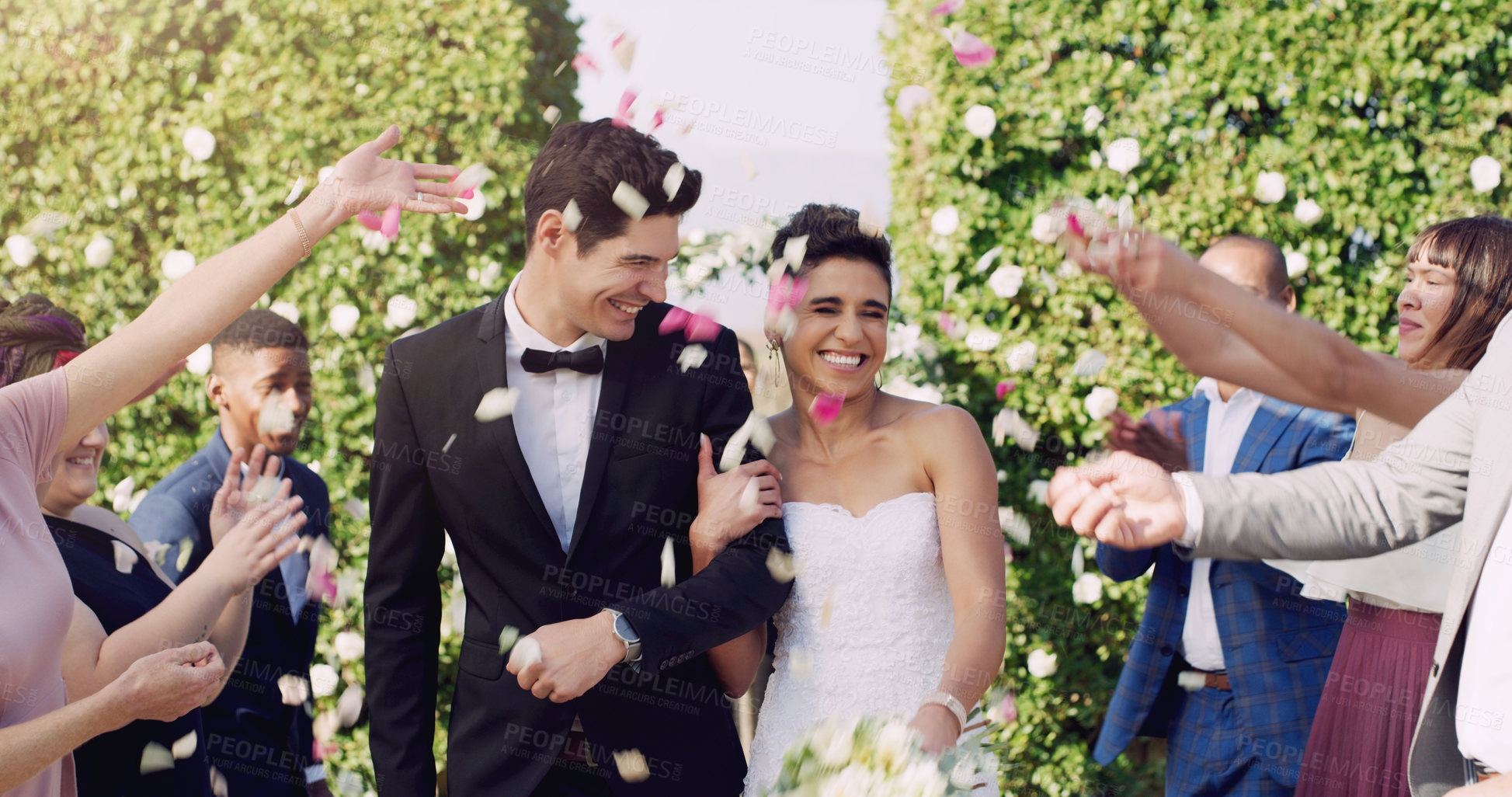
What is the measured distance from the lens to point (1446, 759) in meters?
1.88

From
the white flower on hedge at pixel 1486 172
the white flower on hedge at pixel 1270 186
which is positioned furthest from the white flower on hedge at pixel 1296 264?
the white flower on hedge at pixel 1486 172

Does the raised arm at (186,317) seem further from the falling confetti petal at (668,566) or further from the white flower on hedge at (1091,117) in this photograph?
the white flower on hedge at (1091,117)

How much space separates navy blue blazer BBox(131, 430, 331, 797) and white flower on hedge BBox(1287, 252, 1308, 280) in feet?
13.1

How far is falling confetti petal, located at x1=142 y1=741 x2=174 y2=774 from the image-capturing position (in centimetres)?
257

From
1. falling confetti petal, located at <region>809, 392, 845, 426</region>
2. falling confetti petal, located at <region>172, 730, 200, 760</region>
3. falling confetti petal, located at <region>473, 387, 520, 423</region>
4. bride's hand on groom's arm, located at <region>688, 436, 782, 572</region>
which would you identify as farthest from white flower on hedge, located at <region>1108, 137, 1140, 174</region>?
falling confetti petal, located at <region>172, 730, 200, 760</region>

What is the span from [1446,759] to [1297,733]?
1.45 metres

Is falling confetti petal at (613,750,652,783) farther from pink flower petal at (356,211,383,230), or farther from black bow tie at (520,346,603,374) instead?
pink flower petal at (356,211,383,230)

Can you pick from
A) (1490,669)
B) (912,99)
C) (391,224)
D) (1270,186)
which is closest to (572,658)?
(1490,669)

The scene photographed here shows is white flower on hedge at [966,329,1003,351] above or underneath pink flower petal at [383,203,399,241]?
underneath

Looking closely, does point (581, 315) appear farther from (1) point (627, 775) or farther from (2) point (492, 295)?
(2) point (492, 295)

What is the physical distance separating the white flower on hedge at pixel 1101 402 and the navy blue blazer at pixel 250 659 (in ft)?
10.3

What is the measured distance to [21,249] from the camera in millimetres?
4699

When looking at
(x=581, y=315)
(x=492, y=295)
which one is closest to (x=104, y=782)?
(x=581, y=315)

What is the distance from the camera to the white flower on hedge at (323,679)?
448cm
